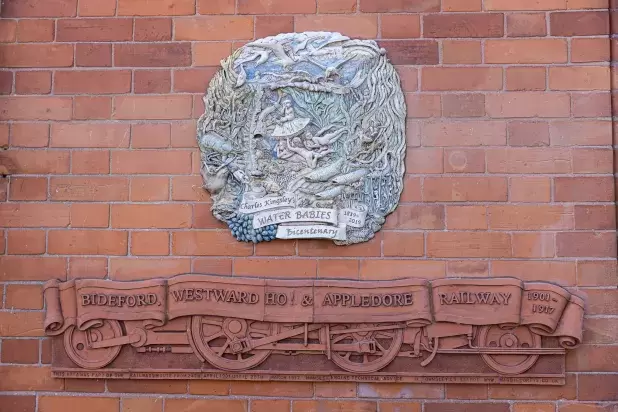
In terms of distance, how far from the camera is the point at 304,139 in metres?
3.02

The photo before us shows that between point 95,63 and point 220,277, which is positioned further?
point 95,63

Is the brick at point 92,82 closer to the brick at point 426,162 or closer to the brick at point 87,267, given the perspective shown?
the brick at point 87,267

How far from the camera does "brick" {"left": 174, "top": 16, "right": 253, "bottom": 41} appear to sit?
3123mm

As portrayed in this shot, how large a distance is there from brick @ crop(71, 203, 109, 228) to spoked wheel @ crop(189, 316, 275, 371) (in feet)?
1.92

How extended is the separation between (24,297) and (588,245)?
235 cm

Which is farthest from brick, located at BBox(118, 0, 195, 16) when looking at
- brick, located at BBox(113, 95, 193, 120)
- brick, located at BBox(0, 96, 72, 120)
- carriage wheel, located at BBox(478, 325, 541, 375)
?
carriage wheel, located at BBox(478, 325, 541, 375)

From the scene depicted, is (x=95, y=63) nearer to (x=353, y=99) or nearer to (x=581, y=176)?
(x=353, y=99)

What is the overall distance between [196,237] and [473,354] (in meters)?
1.23

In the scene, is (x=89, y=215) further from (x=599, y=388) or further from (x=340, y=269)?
(x=599, y=388)

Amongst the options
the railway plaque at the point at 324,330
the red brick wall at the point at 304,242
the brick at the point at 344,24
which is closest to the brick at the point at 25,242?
the red brick wall at the point at 304,242

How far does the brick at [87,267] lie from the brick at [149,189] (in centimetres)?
30

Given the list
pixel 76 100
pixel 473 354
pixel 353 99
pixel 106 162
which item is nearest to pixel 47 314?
pixel 106 162

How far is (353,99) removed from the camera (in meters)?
3.03

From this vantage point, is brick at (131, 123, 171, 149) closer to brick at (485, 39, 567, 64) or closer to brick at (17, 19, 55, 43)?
brick at (17, 19, 55, 43)
